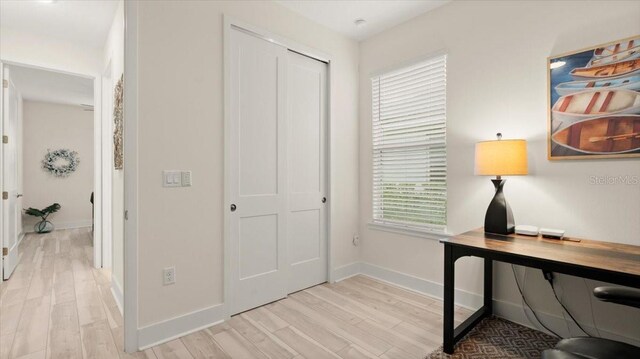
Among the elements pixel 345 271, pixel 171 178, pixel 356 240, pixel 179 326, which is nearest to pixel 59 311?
pixel 179 326

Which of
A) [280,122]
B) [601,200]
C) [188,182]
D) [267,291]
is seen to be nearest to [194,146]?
[188,182]

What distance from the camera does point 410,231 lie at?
9.66 ft

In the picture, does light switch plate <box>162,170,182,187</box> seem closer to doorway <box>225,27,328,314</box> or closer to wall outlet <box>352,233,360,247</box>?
doorway <box>225,27,328,314</box>

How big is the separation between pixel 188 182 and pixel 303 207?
1153 millimetres

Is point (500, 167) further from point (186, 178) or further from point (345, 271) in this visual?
point (186, 178)

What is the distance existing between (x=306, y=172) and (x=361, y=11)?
1.59 m

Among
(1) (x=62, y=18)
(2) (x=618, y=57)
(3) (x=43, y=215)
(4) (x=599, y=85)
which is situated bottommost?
(3) (x=43, y=215)

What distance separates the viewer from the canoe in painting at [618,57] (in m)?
1.79

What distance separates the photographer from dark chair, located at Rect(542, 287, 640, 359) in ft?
3.56

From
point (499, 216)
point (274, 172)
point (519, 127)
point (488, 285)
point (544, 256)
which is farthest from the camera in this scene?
point (274, 172)

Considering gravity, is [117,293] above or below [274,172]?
below

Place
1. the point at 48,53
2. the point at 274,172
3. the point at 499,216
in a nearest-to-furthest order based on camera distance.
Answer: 1. the point at 499,216
2. the point at 274,172
3. the point at 48,53

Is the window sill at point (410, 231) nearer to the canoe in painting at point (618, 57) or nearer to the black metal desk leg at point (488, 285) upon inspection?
the black metal desk leg at point (488, 285)

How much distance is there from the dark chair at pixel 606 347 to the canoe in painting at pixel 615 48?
60.6 inches
